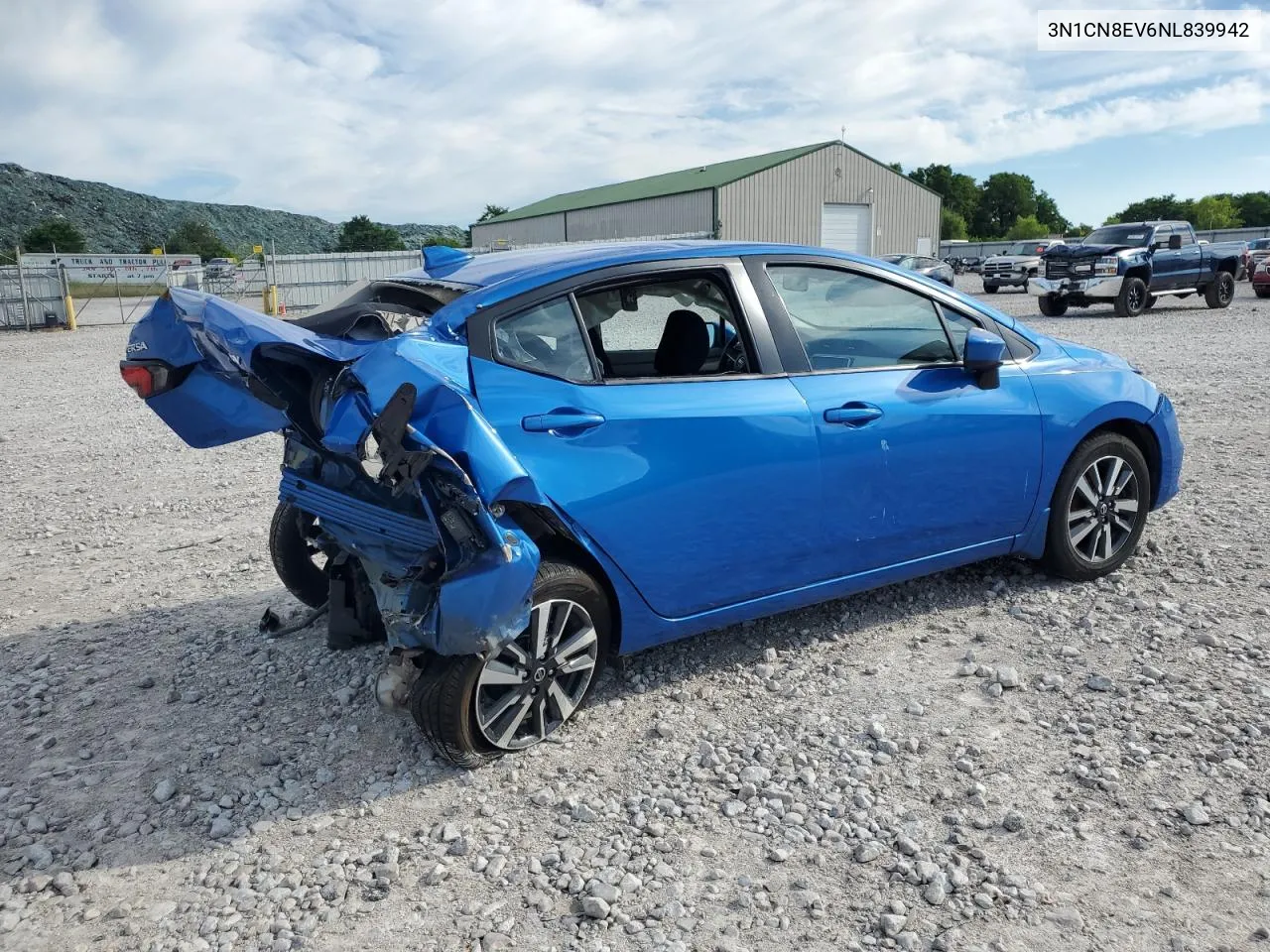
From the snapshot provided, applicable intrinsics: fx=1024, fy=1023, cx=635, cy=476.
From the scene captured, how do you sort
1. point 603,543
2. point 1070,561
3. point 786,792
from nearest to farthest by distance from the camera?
1. point 786,792
2. point 603,543
3. point 1070,561

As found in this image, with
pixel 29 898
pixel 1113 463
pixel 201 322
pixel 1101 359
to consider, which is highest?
pixel 201 322

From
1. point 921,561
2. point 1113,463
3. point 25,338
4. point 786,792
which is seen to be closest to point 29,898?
point 786,792

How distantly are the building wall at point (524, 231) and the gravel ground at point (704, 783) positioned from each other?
168ft

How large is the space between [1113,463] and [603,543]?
9.03 ft

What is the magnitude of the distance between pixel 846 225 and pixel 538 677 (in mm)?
46494

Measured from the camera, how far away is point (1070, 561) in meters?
4.76

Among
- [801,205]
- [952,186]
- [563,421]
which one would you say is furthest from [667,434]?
[952,186]

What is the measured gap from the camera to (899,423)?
4051 millimetres

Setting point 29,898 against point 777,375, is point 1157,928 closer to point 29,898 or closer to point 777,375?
point 777,375

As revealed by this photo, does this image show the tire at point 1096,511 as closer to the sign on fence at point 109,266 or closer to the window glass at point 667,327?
the window glass at point 667,327

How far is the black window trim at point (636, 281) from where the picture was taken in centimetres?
340

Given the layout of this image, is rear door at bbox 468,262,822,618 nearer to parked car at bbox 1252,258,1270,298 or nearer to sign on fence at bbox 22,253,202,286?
parked car at bbox 1252,258,1270,298

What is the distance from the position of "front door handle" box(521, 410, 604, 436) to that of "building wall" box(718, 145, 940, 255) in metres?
41.3

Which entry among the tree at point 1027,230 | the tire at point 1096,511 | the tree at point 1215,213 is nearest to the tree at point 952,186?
the tree at point 1027,230
